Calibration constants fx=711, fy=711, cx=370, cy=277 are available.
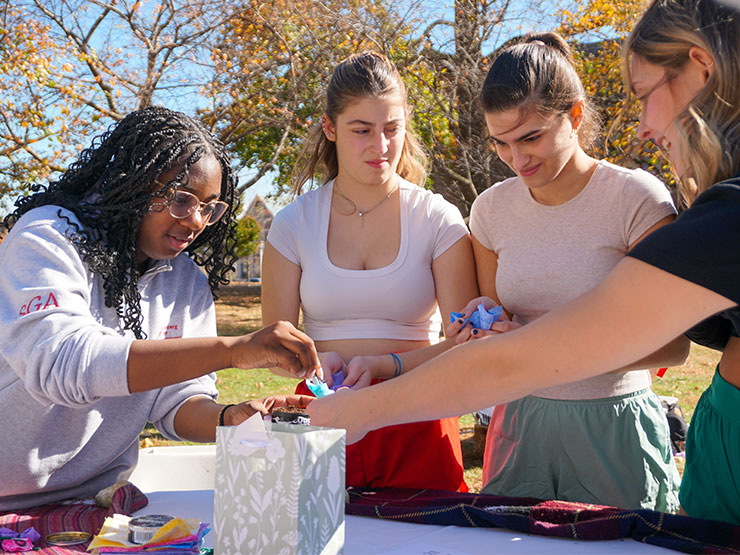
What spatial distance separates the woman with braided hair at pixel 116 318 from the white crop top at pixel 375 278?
0.28 m

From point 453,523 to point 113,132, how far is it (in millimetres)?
1609

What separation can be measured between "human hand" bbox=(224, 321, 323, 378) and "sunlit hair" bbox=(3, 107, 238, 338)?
57 cm

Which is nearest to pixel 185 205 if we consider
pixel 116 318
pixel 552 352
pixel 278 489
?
pixel 116 318

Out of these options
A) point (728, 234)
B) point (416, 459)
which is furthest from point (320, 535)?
point (416, 459)

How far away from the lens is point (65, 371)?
1.76 metres

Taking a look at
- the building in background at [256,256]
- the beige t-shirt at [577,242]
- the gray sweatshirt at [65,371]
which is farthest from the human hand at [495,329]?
the building in background at [256,256]

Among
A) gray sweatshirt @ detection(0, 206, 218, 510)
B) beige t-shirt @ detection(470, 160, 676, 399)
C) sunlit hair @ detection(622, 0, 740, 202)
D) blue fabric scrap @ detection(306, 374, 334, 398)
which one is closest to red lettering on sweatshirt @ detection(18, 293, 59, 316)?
gray sweatshirt @ detection(0, 206, 218, 510)

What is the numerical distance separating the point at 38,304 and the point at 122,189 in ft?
1.59

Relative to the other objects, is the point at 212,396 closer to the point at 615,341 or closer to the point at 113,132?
the point at 113,132

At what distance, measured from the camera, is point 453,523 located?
5.85 ft

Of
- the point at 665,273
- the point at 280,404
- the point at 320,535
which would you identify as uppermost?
the point at 665,273

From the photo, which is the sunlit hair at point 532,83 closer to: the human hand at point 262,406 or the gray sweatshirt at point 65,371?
the human hand at point 262,406

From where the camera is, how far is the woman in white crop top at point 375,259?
8.21 ft

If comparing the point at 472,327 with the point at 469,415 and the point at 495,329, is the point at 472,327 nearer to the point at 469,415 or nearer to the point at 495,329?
the point at 495,329
